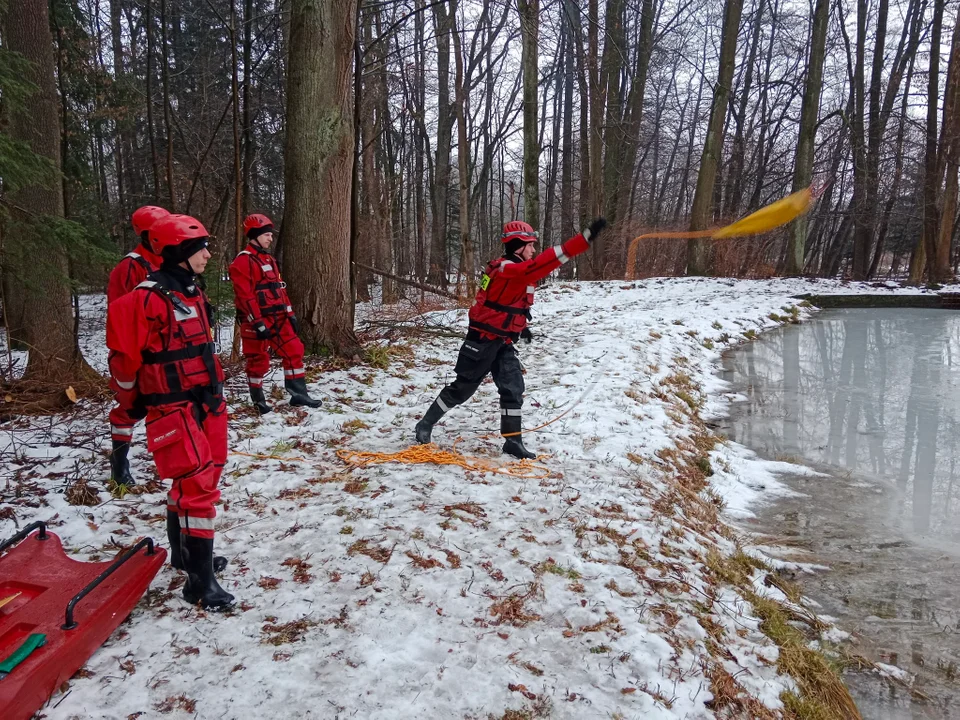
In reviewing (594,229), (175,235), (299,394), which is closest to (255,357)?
(299,394)

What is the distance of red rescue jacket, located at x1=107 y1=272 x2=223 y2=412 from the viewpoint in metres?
2.94

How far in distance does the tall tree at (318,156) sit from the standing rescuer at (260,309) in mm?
1183

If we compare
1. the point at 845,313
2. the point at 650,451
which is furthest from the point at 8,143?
the point at 845,313

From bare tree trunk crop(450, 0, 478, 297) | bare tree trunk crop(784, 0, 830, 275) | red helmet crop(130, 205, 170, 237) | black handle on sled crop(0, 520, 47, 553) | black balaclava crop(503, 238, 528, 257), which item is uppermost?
bare tree trunk crop(784, 0, 830, 275)

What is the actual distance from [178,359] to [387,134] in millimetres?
22292

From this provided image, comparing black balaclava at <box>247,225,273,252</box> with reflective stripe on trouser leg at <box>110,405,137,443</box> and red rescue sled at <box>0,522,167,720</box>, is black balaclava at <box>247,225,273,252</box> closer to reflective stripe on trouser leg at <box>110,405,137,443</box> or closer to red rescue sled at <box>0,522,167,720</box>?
reflective stripe on trouser leg at <box>110,405,137,443</box>

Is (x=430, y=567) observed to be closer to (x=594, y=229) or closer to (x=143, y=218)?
(x=594, y=229)

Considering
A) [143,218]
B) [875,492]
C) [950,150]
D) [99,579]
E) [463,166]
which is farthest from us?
[950,150]

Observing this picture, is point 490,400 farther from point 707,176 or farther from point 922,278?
point 922,278

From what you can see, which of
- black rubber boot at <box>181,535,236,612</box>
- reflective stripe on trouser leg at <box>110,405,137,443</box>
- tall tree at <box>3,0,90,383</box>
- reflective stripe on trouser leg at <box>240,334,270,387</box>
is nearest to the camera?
black rubber boot at <box>181,535,236,612</box>

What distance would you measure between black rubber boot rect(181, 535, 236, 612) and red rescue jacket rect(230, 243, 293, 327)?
10.4ft

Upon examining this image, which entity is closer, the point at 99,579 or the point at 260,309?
the point at 99,579

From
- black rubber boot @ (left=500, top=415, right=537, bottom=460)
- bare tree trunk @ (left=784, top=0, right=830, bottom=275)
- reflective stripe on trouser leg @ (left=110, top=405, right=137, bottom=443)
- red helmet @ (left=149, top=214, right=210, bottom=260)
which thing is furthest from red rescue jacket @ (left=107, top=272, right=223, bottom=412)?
bare tree trunk @ (left=784, top=0, right=830, bottom=275)

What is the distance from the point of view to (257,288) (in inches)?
231
